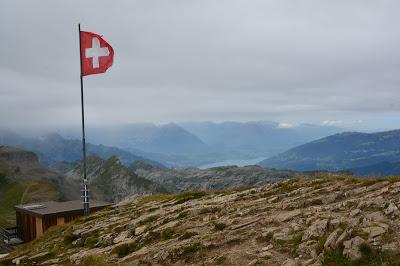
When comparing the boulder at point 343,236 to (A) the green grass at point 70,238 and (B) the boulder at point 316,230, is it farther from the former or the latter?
(A) the green grass at point 70,238

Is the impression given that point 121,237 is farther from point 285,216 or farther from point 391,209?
point 391,209

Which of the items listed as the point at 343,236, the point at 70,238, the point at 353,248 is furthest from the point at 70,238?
the point at 353,248

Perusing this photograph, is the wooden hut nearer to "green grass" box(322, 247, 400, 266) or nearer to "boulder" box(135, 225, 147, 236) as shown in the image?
"boulder" box(135, 225, 147, 236)

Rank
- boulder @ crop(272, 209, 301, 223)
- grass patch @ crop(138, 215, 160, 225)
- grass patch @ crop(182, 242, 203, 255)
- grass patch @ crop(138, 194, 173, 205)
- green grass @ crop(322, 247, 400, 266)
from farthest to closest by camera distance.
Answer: grass patch @ crop(138, 194, 173, 205) < grass patch @ crop(138, 215, 160, 225) < boulder @ crop(272, 209, 301, 223) < grass patch @ crop(182, 242, 203, 255) < green grass @ crop(322, 247, 400, 266)

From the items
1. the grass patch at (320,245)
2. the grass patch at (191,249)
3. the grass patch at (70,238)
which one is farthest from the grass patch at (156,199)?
the grass patch at (320,245)

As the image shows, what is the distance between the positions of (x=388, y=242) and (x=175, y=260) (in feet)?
28.0

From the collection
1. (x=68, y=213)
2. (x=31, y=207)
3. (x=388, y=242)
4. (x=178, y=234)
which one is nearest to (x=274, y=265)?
(x=388, y=242)

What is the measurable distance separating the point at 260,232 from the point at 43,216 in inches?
1354

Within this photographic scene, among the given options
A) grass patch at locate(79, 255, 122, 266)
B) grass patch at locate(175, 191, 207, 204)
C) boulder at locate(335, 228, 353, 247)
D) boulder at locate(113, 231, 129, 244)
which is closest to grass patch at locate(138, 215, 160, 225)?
boulder at locate(113, 231, 129, 244)

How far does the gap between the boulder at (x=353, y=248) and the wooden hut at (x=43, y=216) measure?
38239 millimetres

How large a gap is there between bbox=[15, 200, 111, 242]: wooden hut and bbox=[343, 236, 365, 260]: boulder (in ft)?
125

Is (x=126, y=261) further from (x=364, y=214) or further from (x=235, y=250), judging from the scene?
(x=364, y=214)

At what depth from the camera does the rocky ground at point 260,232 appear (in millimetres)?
15383

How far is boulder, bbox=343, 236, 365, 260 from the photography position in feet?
46.8
